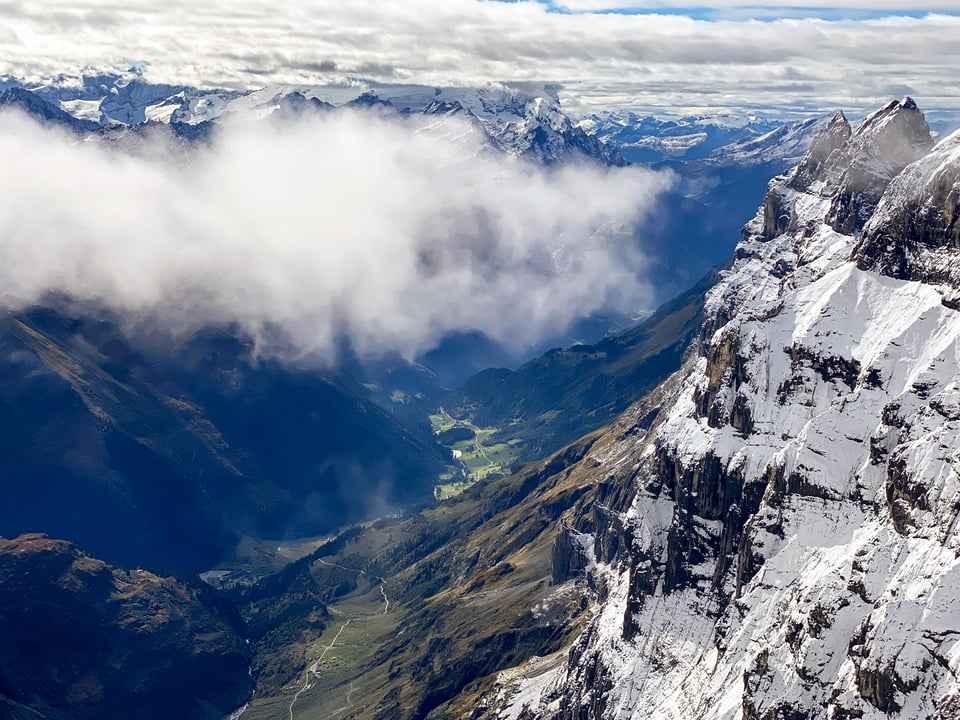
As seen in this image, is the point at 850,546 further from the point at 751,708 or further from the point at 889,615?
the point at 751,708

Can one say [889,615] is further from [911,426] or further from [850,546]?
[911,426]

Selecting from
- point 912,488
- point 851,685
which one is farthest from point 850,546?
point 851,685

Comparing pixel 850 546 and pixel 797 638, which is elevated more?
pixel 850 546

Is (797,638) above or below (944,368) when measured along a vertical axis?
below

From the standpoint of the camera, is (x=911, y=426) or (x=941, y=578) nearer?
(x=941, y=578)

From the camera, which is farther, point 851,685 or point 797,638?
point 797,638

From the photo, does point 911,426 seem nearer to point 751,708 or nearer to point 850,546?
point 850,546

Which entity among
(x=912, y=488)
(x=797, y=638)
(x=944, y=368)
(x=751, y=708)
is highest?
(x=944, y=368)
